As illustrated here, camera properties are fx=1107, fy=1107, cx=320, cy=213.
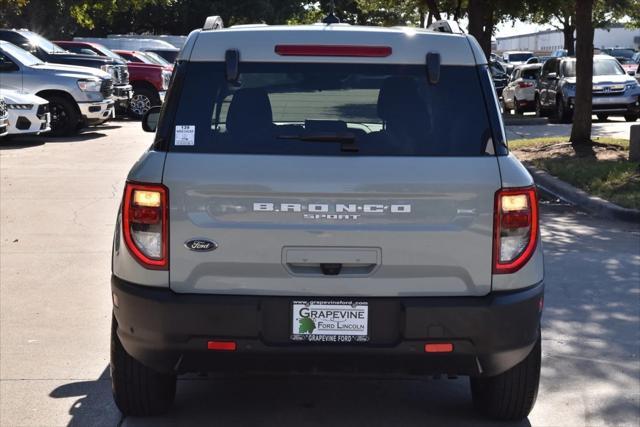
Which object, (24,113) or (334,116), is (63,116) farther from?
(334,116)

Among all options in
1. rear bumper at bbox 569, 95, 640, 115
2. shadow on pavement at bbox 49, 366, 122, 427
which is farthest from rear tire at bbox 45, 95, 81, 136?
shadow on pavement at bbox 49, 366, 122, 427

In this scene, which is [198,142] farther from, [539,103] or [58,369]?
[539,103]

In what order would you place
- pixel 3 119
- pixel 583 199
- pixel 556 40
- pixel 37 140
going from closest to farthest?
pixel 583 199, pixel 3 119, pixel 37 140, pixel 556 40

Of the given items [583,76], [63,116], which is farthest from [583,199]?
[63,116]

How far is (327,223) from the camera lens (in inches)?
181

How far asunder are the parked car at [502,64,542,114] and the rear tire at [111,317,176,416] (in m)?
26.2

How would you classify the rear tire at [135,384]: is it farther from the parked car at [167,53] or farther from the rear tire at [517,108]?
the parked car at [167,53]

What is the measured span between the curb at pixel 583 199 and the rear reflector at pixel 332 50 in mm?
7571

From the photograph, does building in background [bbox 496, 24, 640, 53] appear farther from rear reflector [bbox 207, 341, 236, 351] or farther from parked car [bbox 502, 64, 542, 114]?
rear reflector [bbox 207, 341, 236, 351]

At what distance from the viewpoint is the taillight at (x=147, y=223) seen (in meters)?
4.64


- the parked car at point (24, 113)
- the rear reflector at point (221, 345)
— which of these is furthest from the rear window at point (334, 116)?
the parked car at point (24, 113)

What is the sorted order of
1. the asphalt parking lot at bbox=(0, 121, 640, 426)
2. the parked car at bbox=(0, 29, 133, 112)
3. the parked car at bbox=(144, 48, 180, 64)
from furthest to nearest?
the parked car at bbox=(144, 48, 180, 64) < the parked car at bbox=(0, 29, 133, 112) < the asphalt parking lot at bbox=(0, 121, 640, 426)

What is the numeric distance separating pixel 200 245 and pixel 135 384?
36.9 inches

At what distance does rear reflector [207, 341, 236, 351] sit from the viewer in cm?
462
